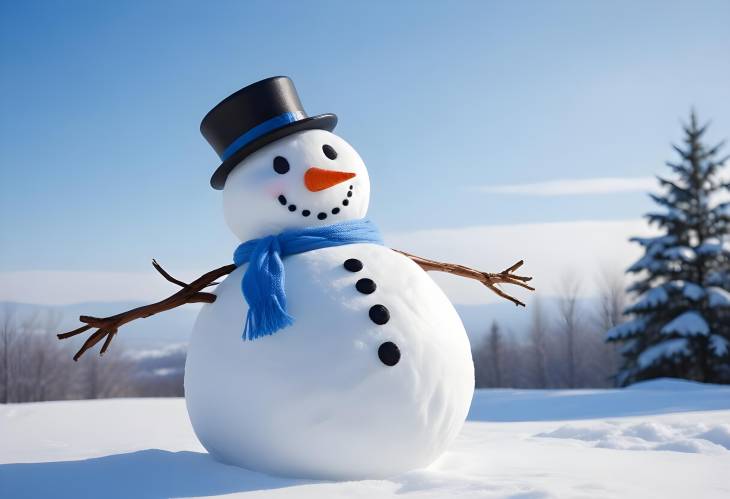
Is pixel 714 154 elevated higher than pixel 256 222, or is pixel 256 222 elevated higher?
pixel 714 154

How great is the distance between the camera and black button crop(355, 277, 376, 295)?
13.1 feet

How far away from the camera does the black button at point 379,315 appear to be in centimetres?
388

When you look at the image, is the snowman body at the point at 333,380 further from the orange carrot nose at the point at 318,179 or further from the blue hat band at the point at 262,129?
the blue hat band at the point at 262,129

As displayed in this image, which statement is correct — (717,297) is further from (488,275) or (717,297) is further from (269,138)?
(269,138)

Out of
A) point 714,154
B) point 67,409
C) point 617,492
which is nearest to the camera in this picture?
point 617,492

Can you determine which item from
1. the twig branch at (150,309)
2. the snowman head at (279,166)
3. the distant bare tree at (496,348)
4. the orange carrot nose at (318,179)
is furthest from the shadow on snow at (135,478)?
the distant bare tree at (496,348)

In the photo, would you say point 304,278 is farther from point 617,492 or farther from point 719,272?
point 719,272

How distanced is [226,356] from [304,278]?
640mm

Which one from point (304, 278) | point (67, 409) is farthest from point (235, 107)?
point (67, 409)

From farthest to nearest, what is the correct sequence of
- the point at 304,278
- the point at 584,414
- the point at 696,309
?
the point at 696,309 < the point at 584,414 < the point at 304,278

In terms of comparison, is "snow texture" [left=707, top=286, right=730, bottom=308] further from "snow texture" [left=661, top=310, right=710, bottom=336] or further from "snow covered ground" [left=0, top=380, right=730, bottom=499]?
"snow covered ground" [left=0, top=380, right=730, bottom=499]

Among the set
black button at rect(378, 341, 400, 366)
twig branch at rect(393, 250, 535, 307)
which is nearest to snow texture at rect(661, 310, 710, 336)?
twig branch at rect(393, 250, 535, 307)

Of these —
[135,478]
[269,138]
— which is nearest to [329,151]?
[269,138]

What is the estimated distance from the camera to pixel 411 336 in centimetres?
395
